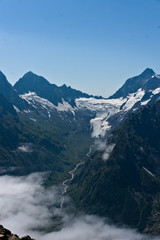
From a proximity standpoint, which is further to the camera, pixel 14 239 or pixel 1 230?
pixel 1 230

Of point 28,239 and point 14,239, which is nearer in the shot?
point 14,239
